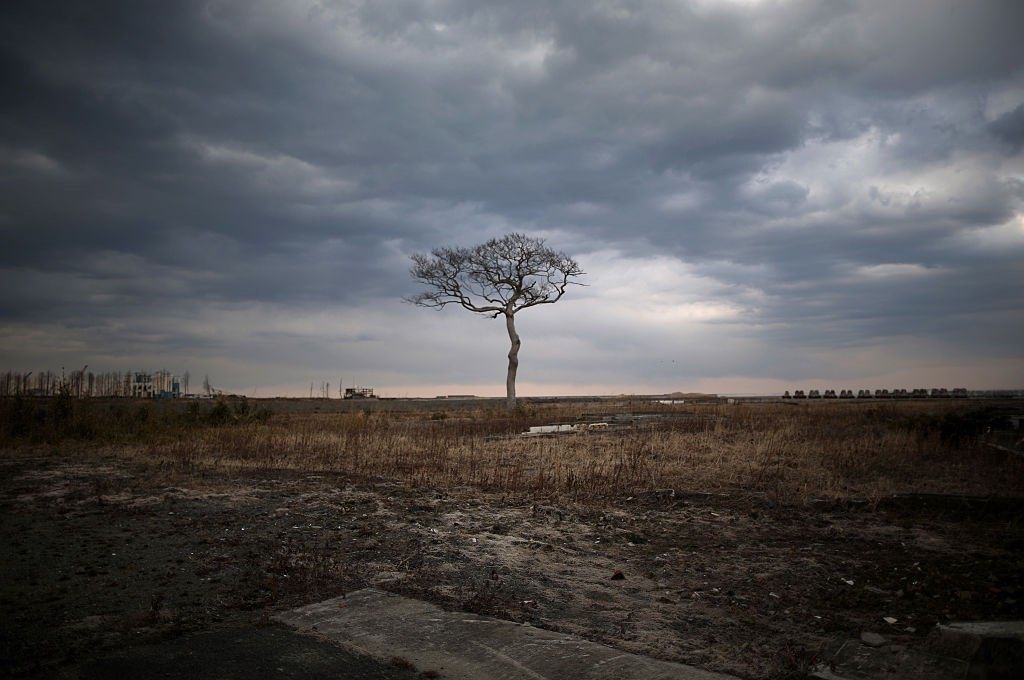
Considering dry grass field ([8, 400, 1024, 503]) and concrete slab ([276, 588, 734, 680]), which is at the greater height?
dry grass field ([8, 400, 1024, 503])

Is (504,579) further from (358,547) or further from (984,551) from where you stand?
(984,551)

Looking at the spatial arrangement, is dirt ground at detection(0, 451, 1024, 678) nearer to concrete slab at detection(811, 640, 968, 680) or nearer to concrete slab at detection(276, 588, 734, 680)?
concrete slab at detection(811, 640, 968, 680)

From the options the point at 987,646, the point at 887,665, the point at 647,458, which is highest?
the point at 647,458

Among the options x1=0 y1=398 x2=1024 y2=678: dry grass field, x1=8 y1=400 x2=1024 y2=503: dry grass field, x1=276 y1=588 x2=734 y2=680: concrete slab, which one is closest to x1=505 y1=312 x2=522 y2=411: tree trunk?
x1=8 y1=400 x2=1024 y2=503: dry grass field

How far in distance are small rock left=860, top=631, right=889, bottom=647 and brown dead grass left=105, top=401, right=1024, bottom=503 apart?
5329 millimetres

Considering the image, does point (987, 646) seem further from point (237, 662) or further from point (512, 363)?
point (512, 363)

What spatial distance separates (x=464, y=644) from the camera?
407 centimetres

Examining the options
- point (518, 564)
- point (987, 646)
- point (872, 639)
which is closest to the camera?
point (987, 646)

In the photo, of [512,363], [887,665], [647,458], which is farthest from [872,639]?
[512,363]

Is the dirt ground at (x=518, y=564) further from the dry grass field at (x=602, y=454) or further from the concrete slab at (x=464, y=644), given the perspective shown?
the dry grass field at (x=602, y=454)

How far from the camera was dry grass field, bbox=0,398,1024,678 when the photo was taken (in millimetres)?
4625

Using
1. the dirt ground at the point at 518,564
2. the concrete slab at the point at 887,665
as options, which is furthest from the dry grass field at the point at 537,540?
the concrete slab at the point at 887,665

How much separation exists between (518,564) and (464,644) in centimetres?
206

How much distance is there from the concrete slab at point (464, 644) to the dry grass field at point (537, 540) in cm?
32
